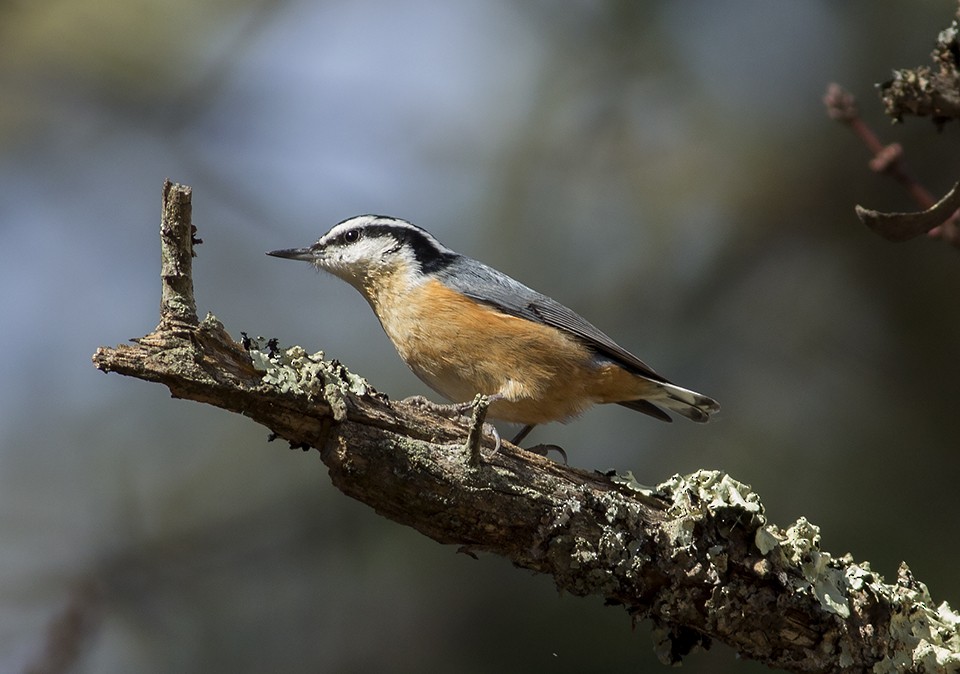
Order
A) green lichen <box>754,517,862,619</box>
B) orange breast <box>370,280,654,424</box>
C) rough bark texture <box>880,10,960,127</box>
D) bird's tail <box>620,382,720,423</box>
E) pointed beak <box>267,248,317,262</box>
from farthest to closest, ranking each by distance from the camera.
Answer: pointed beak <box>267,248,317,262</box>, bird's tail <box>620,382,720,423</box>, orange breast <box>370,280,654,424</box>, rough bark texture <box>880,10,960,127</box>, green lichen <box>754,517,862,619</box>

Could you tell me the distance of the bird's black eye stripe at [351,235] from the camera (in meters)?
4.21

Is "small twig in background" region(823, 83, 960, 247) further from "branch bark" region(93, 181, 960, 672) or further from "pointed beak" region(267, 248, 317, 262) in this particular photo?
"pointed beak" region(267, 248, 317, 262)

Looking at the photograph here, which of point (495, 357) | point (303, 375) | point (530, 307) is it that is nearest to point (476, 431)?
point (303, 375)

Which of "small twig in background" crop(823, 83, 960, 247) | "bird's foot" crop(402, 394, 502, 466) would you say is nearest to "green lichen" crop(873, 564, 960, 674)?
"small twig in background" crop(823, 83, 960, 247)

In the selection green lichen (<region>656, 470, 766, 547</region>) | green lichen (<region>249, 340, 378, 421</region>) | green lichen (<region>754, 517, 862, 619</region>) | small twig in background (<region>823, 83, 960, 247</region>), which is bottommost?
green lichen (<region>754, 517, 862, 619</region>)

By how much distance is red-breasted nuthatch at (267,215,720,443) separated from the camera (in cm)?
365

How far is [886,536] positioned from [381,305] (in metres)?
2.23

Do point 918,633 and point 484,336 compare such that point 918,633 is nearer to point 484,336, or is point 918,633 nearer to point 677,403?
point 677,403

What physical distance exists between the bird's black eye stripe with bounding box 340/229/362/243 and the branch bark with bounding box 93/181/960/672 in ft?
5.18

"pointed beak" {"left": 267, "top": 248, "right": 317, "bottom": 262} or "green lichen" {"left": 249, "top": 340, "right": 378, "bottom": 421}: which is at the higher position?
"green lichen" {"left": 249, "top": 340, "right": 378, "bottom": 421}

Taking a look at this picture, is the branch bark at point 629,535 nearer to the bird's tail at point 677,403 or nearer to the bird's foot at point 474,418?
the bird's foot at point 474,418

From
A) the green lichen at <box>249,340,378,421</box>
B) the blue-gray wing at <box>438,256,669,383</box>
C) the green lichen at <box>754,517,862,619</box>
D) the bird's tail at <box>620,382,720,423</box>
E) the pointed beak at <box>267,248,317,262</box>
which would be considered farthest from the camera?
the pointed beak at <box>267,248,317,262</box>

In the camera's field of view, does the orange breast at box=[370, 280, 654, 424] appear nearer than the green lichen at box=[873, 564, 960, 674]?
No

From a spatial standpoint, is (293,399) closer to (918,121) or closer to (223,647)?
(223,647)
